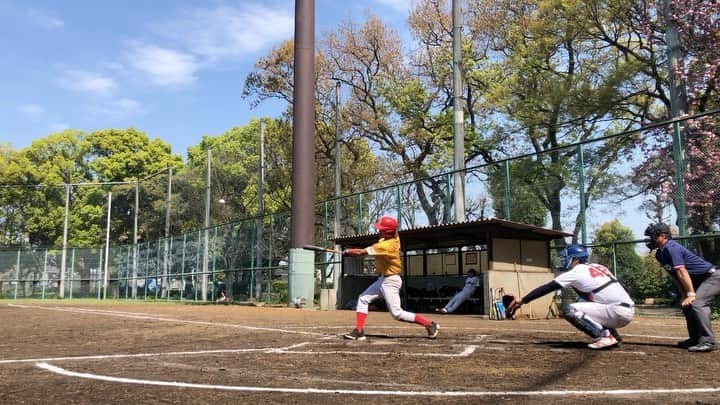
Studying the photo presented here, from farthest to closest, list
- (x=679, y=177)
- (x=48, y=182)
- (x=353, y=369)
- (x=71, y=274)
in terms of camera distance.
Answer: (x=48, y=182), (x=71, y=274), (x=679, y=177), (x=353, y=369)

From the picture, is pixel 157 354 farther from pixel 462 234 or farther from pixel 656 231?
pixel 462 234

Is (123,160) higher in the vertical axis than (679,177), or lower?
higher

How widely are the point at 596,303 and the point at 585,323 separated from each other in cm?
29

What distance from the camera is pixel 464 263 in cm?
2144

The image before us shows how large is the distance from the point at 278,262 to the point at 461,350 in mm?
22315

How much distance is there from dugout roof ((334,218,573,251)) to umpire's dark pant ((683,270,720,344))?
8255 millimetres

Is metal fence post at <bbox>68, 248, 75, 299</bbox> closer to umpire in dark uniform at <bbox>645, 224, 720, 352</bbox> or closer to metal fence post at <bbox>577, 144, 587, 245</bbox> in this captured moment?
metal fence post at <bbox>577, 144, 587, 245</bbox>

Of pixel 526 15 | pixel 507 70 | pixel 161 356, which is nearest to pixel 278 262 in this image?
pixel 507 70

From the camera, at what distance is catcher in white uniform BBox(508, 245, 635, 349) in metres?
7.59

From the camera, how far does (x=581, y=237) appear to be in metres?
16.5

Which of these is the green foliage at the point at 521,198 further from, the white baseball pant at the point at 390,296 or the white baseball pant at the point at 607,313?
the white baseball pant at the point at 607,313

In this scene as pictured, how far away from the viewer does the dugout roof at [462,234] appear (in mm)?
16438

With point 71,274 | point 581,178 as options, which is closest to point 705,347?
point 581,178

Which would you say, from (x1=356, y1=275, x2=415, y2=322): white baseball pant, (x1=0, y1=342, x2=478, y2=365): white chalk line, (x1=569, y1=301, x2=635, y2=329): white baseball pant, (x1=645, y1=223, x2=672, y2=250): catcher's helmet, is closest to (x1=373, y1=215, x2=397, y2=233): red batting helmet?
(x1=356, y1=275, x2=415, y2=322): white baseball pant
